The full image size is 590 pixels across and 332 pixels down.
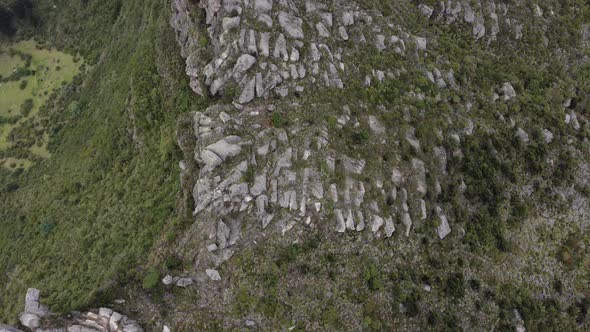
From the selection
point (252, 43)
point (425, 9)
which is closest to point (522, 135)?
point (425, 9)

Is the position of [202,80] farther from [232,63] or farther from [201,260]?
[201,260]

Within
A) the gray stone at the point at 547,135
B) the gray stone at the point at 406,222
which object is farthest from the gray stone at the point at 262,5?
the gray stone at the point at 547,135

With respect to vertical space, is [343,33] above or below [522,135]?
above

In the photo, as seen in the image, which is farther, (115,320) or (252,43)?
(252,43)

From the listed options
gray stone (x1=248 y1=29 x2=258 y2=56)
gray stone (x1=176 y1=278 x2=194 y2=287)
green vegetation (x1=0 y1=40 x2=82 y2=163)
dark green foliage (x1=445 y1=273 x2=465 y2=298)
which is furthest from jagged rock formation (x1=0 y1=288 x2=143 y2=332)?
green vegetation (x1=0 y1=40 x2=82 y2=163)

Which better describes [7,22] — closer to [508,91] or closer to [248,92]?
[248,92]

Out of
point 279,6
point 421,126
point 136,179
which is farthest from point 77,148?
point 421,126

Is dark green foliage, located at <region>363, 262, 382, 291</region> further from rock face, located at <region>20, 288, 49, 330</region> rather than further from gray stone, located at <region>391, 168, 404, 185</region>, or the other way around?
rock face, located at <region>20, 288, 49, 330</region>
